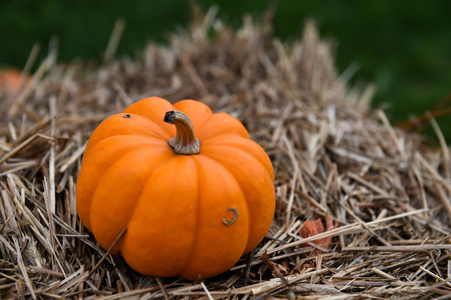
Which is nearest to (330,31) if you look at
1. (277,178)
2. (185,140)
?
(277,178)

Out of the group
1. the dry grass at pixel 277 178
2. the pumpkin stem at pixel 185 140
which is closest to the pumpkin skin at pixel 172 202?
the pumpkin stem at pixel 185 140

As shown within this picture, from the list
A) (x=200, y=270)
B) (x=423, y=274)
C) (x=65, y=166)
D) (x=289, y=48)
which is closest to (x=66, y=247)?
(x=65, y=166)

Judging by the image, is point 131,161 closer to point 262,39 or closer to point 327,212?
point 327,212

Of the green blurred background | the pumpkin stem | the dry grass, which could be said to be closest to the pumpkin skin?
the pumpkin stem

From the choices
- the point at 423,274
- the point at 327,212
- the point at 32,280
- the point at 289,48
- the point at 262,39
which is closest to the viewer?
the point at 32,280

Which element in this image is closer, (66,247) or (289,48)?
(66,247)

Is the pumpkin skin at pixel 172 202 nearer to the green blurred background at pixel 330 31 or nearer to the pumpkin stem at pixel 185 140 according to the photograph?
the pumpkin stem at pixel 185 140
